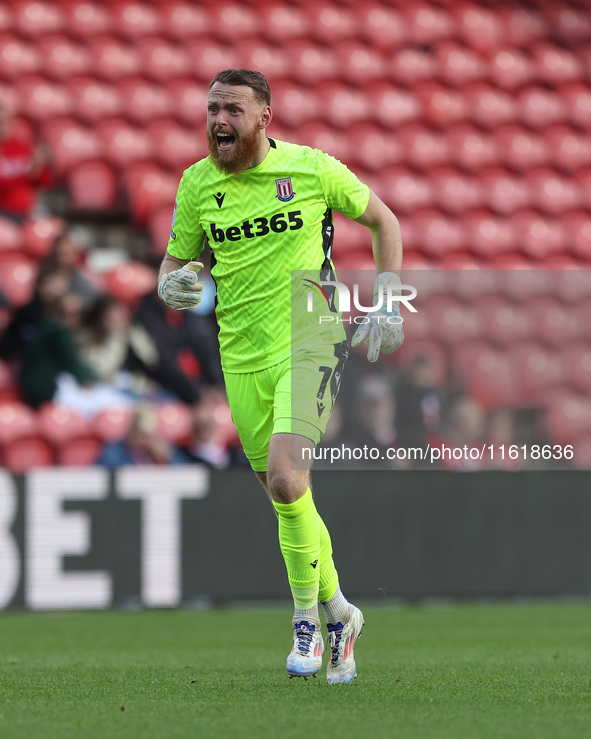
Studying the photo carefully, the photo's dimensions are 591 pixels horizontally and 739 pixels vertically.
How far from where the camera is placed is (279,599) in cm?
732

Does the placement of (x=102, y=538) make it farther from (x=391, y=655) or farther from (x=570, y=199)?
(x=570, y=199)

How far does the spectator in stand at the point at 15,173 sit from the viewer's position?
934 cm

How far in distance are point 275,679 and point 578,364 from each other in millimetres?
5680

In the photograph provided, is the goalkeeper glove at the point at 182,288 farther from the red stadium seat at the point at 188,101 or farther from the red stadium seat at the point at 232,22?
the red stadium seat at the point at 232,22

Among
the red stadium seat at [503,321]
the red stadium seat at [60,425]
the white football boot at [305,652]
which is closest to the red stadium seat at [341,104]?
the red stadium seat at [503,321]

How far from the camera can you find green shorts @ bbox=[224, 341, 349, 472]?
3.83 metres

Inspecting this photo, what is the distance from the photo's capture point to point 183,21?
38.1 ft

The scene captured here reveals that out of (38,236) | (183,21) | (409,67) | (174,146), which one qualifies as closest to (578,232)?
(409,67)

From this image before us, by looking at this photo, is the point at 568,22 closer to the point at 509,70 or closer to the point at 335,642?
the point at 509,70

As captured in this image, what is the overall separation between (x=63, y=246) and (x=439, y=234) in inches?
145

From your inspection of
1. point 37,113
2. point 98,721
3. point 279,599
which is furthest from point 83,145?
point 98,721

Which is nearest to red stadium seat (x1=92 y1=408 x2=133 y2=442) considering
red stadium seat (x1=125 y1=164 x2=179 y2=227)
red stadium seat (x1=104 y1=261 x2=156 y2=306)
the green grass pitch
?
red stadium seat (x1=104 y1=261 x2=156 y2=306)

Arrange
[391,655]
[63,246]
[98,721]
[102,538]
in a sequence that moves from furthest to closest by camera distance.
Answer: [63,246] → [102,538] → [391,655] → [98,721]

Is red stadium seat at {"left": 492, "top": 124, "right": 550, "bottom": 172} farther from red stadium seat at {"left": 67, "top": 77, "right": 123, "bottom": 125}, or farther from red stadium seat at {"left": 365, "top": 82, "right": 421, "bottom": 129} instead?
red stadium seat at {"left": 67, "top": 77, "right": 123, "bottom": 125}
